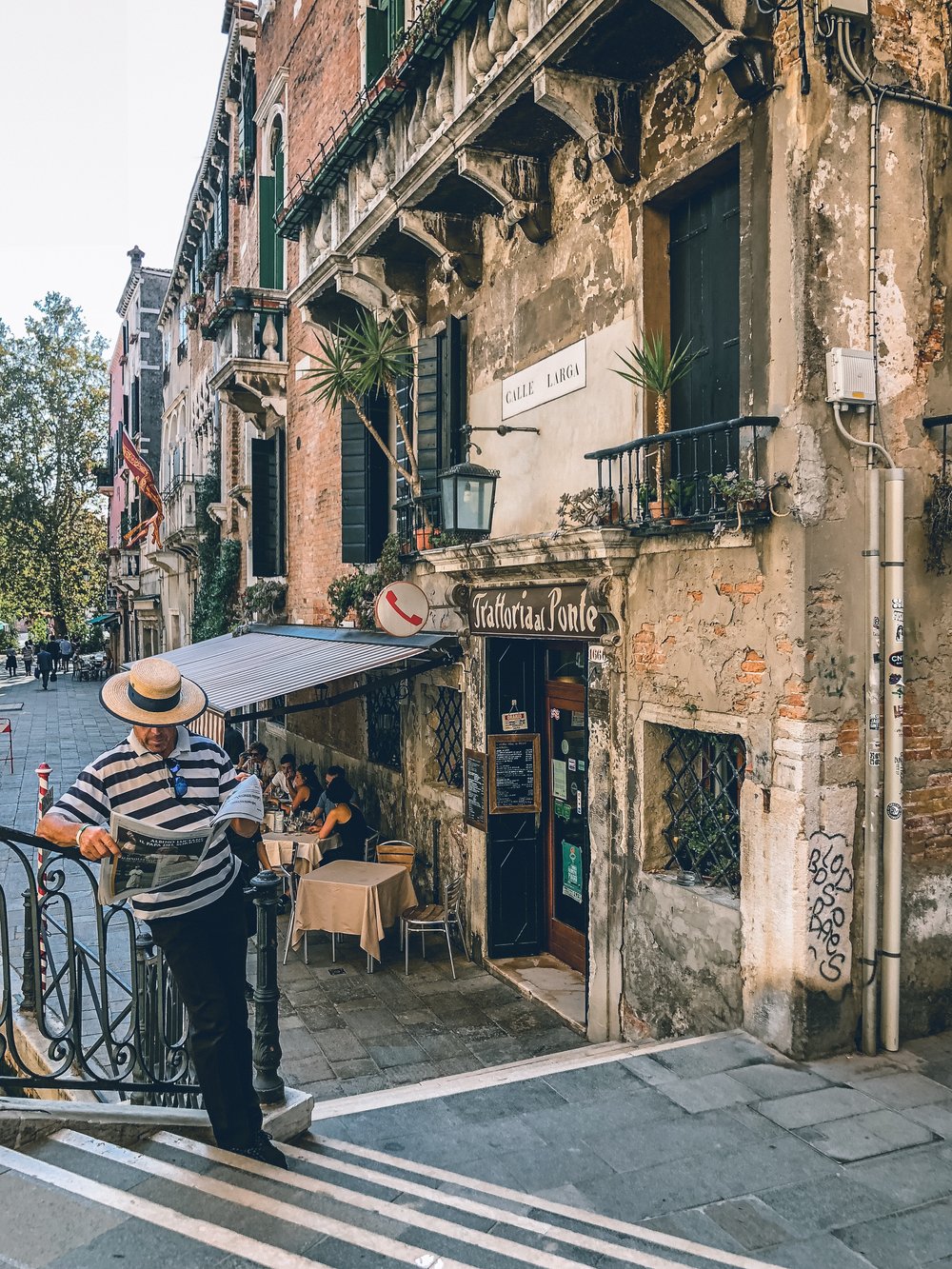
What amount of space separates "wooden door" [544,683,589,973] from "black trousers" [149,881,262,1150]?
4.36m

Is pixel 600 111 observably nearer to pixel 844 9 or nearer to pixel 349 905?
pixel 844 9

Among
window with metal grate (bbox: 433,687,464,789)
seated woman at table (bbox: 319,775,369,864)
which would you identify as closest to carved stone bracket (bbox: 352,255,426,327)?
window with metal grate (bbox: 433,687,464,789)

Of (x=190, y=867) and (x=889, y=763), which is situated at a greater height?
(x=889, y=763)

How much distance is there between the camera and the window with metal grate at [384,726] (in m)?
10.4

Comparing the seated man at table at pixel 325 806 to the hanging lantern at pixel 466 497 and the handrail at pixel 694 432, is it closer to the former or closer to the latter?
the hanging lantern at pixel 466 497

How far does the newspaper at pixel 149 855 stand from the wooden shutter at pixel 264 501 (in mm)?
11792

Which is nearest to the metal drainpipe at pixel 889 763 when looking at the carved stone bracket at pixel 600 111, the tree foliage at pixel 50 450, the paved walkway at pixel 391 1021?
the carved stone bracket at pixel 600 111

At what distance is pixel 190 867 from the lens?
3.47 metres

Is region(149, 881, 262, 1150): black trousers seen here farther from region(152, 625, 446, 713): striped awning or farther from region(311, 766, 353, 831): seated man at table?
region(311, 766, 353, 831): seated man at table

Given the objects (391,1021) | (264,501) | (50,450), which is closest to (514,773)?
(391,1021)

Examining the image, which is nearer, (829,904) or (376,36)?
(829,904)

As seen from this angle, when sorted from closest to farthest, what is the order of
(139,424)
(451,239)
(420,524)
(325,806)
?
1. (451,239)
2. (420,524)
3. (325,806)
4. (139,424)

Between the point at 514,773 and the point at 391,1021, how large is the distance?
2.17 metres

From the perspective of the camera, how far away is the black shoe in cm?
354
